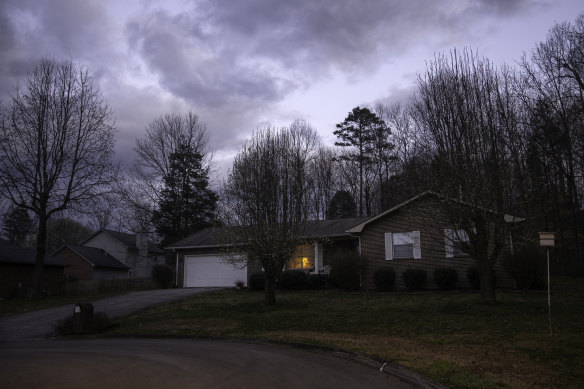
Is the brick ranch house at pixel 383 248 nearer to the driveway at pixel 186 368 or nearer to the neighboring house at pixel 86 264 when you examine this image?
the driveway at pixel 186 368

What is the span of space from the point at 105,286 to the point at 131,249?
14.4 m

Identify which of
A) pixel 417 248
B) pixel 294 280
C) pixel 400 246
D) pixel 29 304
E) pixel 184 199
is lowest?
pixel 29 304

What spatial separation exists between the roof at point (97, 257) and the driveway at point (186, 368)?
94.8 ft

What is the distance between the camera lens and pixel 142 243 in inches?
1626

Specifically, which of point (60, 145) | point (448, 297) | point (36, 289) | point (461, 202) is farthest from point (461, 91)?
point (36, 289)

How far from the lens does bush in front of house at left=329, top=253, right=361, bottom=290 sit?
20.6 metres

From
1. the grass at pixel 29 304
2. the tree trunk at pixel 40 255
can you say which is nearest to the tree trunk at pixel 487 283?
the grass at pixel 29 304

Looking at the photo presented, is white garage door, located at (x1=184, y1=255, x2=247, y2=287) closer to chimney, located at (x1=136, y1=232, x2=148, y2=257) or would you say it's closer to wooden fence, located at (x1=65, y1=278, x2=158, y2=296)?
wooden fence, located at (x1=65, y1=278, x2=158, y2=296)

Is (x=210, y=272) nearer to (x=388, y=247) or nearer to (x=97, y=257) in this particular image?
(x=388, y=247)

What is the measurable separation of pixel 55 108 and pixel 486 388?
26.6 meters

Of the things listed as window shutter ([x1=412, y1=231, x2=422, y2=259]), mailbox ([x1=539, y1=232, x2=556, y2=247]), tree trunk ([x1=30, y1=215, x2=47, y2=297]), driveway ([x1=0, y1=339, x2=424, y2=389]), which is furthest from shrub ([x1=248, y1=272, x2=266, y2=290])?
mailbox ([x1=539, y1=232, x2=556, y2=247])

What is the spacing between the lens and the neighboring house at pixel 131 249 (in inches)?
1640

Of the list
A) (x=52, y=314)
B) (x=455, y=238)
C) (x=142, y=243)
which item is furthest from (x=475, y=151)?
(x=142, y=243)

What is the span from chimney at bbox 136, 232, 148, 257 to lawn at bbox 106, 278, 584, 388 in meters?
21.5
